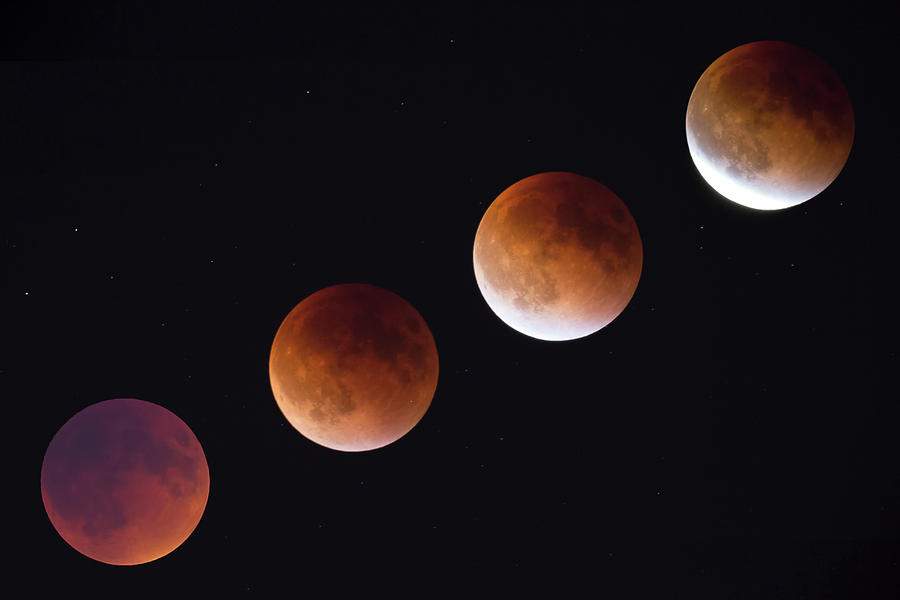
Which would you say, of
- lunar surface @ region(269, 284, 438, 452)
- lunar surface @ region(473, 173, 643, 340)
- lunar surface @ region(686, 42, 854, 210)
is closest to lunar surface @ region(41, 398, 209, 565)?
lunar surface @ region(269, 284, 438, 452)

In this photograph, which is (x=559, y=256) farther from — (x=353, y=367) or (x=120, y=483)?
(x=120, y=483)

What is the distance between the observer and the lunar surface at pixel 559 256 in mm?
5719

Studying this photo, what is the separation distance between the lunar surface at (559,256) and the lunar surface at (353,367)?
73 centimetres

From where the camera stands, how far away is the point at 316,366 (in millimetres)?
5754

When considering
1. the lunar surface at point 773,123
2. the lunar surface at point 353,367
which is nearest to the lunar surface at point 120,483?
the lunar surface at point 353,367

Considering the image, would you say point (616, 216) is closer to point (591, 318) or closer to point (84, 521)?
point (591, 318)

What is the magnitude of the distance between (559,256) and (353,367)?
5.31ft

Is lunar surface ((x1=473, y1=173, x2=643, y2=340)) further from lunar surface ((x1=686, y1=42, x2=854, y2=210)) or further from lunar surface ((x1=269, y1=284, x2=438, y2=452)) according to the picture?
lunar surface ((x1=686, y1=42, x2=854, y2=210))

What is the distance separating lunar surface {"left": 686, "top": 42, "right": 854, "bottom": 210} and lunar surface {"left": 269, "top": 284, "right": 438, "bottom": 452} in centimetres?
264

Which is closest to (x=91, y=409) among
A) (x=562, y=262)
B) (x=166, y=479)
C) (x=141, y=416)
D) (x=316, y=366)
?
(x=141, y=416)

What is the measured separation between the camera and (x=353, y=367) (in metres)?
5.71

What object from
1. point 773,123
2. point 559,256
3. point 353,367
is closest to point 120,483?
point 353,367

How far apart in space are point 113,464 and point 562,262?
347 centimetres

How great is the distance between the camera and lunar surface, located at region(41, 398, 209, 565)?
5844 mm
